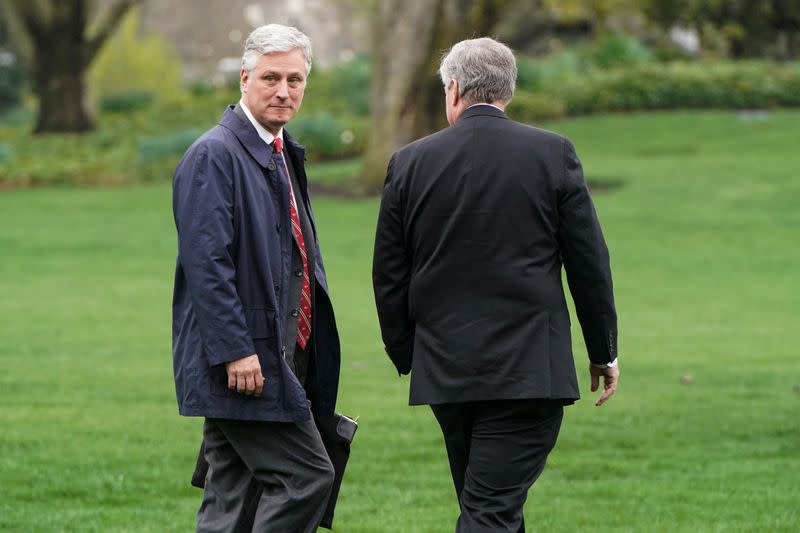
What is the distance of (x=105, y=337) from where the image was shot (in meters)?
12.4

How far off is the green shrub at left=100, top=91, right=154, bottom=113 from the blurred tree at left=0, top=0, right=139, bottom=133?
217 inches

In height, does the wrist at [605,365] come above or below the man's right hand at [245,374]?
below

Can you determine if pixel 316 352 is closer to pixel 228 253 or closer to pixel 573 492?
pixel 228 253

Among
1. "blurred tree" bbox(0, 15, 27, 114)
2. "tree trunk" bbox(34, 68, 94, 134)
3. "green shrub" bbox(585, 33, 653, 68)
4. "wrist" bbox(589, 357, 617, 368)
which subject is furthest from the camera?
"blurred tree" bbox(0, 15, 27, 114)

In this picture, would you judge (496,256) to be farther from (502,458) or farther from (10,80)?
(10,80)

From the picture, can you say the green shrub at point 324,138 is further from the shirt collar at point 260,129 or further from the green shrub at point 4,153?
the shirt collar at point 260,129

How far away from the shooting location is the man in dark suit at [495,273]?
4.38m

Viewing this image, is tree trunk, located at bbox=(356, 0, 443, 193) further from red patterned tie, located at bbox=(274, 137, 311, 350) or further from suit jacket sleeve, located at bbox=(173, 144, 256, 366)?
suit jacket sleeve, located at bbox=(173, 144, 256, 366)

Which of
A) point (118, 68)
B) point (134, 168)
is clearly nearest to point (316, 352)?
point (134, 168)

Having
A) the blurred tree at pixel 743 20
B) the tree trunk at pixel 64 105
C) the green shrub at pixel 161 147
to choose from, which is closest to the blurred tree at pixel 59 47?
the tree trunk at pixel 64 105

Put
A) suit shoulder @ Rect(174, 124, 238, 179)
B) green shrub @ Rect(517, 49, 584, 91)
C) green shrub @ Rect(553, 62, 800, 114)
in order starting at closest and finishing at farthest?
1. suit shoulder @ Rect(174, 124, 238, 179)
2. green shrub @ Rect(553, 62, 800, 114)
3. green shrub @ Rect(517, 49, 584, 91)

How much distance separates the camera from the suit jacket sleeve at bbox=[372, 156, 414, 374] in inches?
179

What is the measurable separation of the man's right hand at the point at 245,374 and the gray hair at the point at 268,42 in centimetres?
92

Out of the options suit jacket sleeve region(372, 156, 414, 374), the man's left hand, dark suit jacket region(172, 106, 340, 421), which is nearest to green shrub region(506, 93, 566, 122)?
the man's left hand
